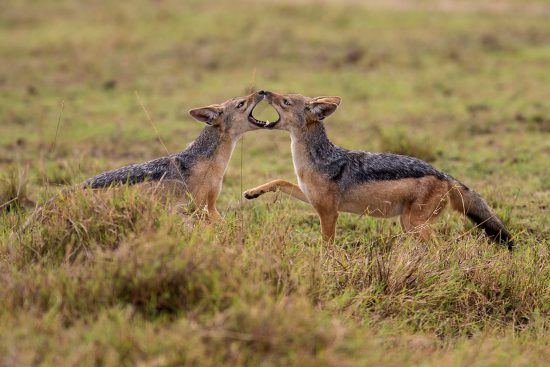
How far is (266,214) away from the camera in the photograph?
24.0 ft

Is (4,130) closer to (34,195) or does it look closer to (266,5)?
(34,195)

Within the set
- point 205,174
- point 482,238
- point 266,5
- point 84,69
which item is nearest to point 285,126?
point 205,174

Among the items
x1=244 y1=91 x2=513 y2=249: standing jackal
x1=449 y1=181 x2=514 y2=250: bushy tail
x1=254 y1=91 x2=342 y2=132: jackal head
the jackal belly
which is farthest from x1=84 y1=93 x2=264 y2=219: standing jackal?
x1=449 y1=181 x2=514 y2=250: bushy tail

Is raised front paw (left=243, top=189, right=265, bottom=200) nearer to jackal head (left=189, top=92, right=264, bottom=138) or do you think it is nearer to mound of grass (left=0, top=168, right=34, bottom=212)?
jackal head (left=189, top=92, right=264, bottom=138)

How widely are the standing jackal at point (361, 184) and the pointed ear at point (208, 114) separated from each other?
534 millimetres

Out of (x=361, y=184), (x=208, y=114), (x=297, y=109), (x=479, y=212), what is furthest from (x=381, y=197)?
(x=208, y=114)

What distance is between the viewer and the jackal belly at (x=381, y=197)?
24.2ft

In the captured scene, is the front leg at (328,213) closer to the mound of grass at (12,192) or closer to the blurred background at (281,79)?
the blurred background at (281,79)

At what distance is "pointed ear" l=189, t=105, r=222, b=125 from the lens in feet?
26.7

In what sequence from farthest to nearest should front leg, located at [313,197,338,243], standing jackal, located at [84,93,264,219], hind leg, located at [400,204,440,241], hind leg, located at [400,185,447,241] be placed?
standing jackal, located at [84,93,264,219] → front leg, located at [313,197,338,243] → hind leg, located at [400,185,447,241] → hind leg, located at [400,204,440,241]

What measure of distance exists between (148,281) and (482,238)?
11.5ft

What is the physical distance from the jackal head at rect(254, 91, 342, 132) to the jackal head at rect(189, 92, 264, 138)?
0.15 m

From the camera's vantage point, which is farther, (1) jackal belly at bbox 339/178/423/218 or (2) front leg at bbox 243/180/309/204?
(2) front leg at bbox 243/180/309/204

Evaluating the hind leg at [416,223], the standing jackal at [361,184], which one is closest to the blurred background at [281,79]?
the standing jackal at [361,184]
